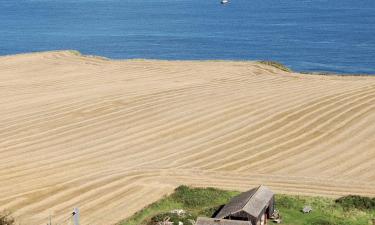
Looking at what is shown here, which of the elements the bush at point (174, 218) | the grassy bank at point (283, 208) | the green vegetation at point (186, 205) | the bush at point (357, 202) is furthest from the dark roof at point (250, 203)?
the bush at point (357, 202)

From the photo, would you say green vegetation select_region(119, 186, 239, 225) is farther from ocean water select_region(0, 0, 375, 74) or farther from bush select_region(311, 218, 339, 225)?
ocean water select_region(0, 0, 375, 74)

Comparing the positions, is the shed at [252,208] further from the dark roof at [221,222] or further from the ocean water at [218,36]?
the ocean water at [218,36]

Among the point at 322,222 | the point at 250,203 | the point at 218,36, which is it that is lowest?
the point at 322,222

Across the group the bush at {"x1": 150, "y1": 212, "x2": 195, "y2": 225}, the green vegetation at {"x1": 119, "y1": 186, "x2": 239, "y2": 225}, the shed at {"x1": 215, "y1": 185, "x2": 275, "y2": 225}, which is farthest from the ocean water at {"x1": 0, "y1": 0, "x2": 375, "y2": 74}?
the bush at {"x1": 150, "y1": 212, "x2": 195, "y2": 225}

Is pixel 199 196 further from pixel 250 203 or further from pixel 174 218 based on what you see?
pixel 250 203

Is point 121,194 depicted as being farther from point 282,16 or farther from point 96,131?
point 282,16

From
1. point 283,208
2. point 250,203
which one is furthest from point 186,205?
point 250,203

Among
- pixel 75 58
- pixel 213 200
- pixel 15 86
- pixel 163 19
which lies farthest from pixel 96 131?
pixel 163 19
